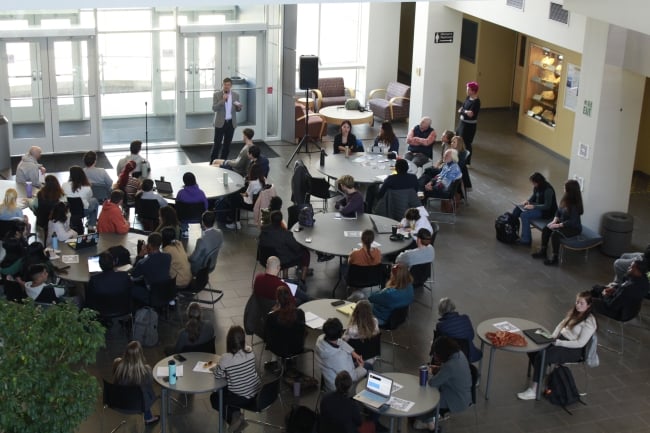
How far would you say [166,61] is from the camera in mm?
18328

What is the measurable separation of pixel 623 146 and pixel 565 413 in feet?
18.2

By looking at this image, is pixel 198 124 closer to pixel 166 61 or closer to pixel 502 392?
pixel 166 61

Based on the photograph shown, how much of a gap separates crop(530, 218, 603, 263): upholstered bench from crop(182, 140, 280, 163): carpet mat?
642 centimetres

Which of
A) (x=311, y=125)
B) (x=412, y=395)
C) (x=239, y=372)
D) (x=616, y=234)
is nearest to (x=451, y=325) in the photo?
(x=412, y=395)

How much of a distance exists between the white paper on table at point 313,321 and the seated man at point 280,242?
1824 mm

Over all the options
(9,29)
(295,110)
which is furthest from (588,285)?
(9,29)

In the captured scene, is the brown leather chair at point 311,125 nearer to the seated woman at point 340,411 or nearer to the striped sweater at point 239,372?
the striped sweater at point 239,372

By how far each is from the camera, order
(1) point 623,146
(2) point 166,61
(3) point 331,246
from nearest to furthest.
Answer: (3) point 331,246, (1) point 623,146, (2) point 166,61

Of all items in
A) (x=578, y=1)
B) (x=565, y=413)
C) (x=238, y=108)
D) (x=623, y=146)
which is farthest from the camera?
(x=238, y=108)

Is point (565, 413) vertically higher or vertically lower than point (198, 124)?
lower

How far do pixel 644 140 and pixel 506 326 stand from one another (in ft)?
29.9

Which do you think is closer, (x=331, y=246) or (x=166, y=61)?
(x=331, y=246)

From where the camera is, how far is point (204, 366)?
28.2 feet

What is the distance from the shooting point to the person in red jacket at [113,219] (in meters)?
11.4
